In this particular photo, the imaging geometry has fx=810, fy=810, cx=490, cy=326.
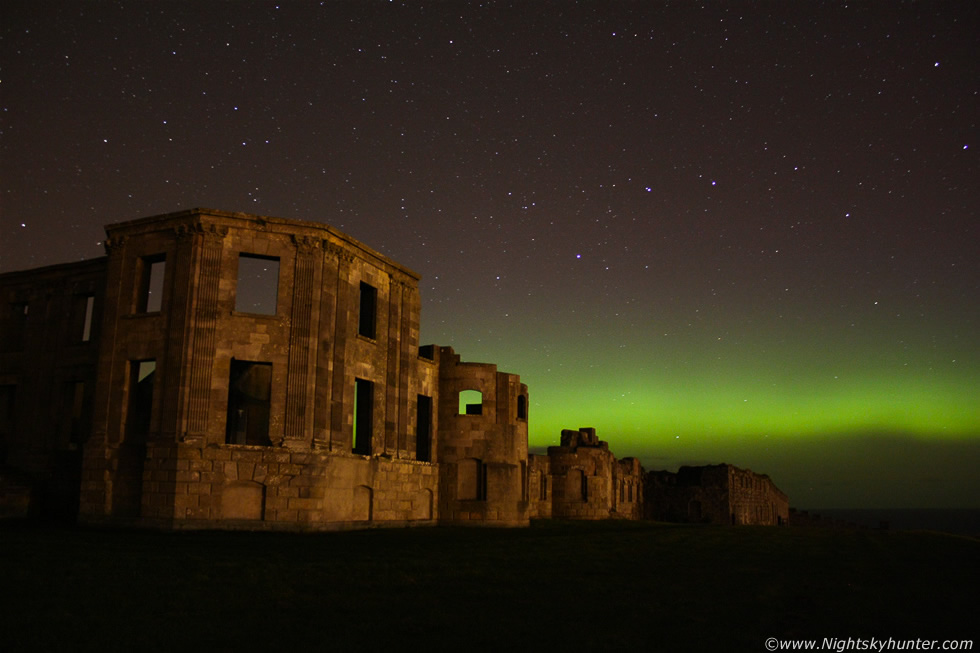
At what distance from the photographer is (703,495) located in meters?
65.1

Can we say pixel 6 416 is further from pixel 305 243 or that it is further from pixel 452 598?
pixel 452 598

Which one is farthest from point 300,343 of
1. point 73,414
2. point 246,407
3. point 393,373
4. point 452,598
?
point 452,598

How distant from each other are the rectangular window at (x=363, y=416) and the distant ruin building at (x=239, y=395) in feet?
0.27

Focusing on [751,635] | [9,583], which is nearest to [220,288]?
[9,583]

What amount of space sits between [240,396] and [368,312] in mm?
7118

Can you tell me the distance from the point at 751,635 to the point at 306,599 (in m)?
5.60

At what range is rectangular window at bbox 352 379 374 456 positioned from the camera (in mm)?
32344

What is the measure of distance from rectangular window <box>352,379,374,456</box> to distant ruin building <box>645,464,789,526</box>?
128ft

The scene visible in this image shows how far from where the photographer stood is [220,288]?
28.0m

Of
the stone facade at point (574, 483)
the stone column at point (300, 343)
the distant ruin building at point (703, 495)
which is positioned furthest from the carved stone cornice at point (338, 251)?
the distant ruin building at point (703, 495)

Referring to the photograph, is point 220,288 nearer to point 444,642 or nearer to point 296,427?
point 296,427

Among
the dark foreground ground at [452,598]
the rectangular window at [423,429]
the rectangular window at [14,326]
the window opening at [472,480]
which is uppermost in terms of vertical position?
the rectangular window at [14,326]

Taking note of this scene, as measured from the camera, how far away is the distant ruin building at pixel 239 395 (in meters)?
26.9

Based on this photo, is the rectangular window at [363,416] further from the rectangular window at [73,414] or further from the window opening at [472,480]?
the rectangular window at [73,414]
